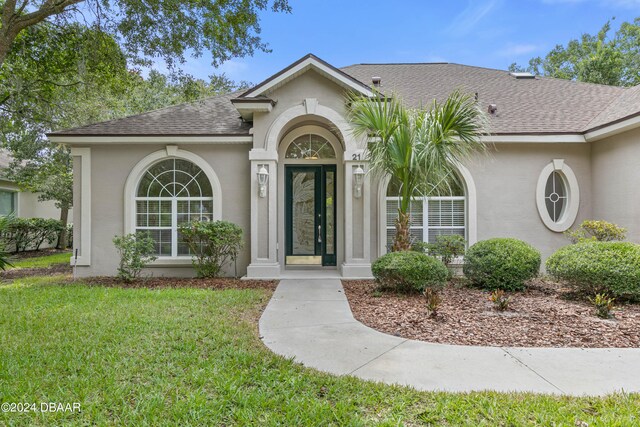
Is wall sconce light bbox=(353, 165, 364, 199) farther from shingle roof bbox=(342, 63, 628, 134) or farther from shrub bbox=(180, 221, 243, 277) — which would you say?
shrub bbox=(180, 221, 243, 277)

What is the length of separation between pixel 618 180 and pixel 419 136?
5.74 metres

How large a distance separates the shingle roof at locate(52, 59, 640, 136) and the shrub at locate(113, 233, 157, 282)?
2.92 metres

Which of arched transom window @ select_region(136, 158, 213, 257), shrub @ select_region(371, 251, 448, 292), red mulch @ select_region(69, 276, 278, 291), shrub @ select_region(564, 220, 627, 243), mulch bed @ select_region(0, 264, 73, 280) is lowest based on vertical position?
mulch bed @ select_region(0, 264, 73, 280)

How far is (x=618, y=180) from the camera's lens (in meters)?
8.79

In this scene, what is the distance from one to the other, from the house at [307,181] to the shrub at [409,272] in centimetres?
180

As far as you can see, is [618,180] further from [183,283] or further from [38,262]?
[38,262]

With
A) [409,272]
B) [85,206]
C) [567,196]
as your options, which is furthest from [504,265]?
[85,206]

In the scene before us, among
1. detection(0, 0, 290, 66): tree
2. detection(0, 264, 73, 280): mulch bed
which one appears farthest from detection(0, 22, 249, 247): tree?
detection(0, 264, 73, 280): mulch bed

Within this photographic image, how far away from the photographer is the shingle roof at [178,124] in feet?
30.9

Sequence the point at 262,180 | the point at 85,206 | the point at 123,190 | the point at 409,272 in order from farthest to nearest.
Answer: the point at 123,190, the point at 85,206, the point at 262,180, the point at 409,272

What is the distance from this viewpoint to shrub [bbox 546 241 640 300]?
6.25m

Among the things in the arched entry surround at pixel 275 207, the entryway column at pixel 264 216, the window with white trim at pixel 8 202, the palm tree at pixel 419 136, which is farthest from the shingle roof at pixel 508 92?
the window with white trim at pixel 8 202

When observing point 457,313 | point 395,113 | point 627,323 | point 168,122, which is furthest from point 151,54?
point 627,323

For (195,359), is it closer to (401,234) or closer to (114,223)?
(401,234)
